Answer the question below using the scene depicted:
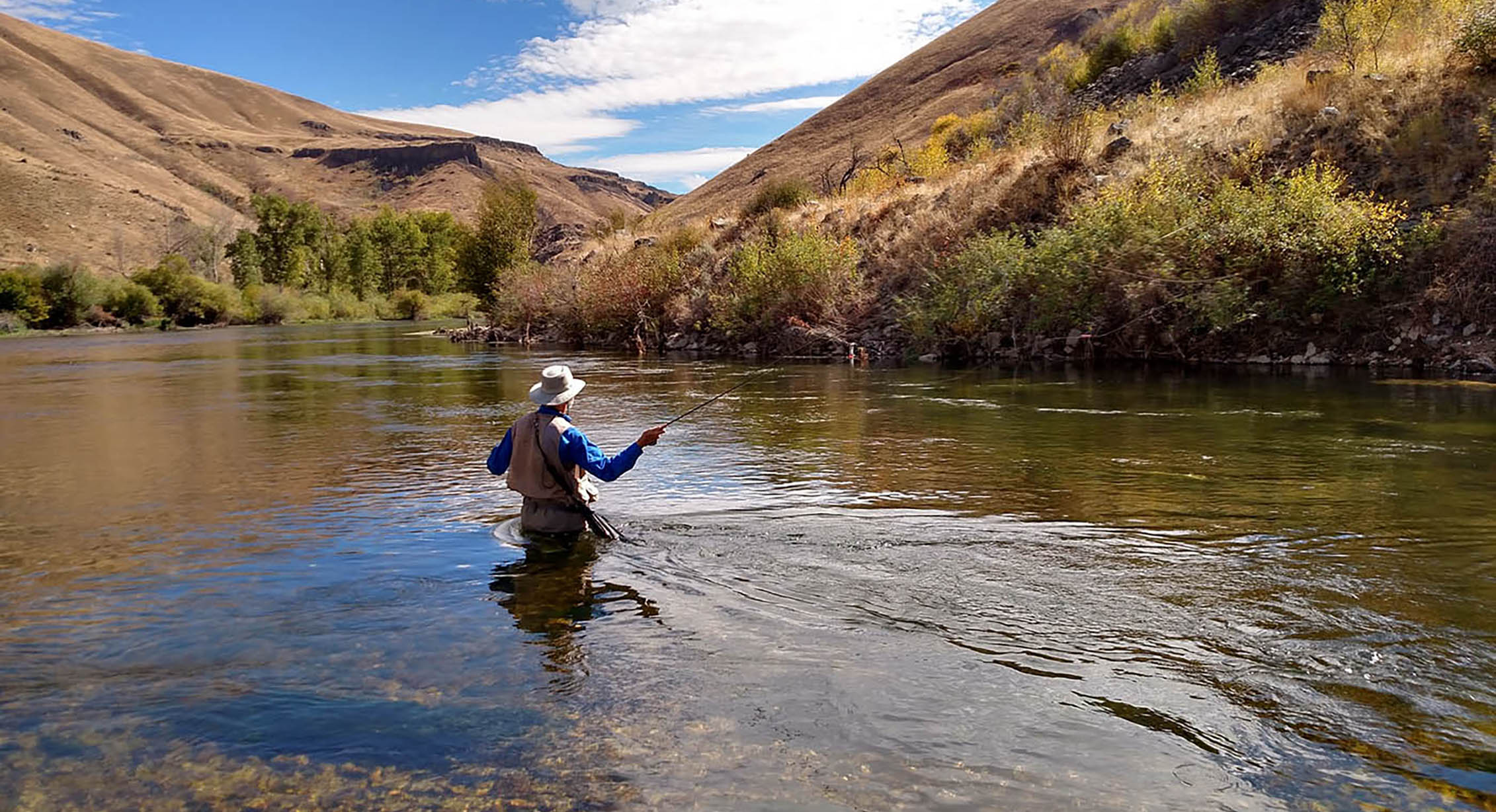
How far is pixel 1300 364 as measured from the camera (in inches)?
888

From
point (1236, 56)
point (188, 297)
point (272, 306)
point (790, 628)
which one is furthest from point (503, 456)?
point (272, 306)

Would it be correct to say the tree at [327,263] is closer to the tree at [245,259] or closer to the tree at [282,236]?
the tree at [282,236]

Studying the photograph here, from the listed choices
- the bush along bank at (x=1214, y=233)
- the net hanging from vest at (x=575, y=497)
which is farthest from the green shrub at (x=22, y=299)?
the net hanging from vest at (x=575, y=497)

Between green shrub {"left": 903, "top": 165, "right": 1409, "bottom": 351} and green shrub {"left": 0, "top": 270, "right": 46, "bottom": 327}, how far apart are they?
67496 millimetres

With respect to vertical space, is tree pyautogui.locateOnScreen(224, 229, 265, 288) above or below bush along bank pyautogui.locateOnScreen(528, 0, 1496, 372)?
above

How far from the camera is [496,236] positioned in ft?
258

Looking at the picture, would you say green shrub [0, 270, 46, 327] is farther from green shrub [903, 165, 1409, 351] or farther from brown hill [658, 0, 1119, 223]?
green shrub [903, 165, 1409, 351]

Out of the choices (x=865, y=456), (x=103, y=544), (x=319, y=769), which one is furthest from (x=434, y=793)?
(x=865, y=456)

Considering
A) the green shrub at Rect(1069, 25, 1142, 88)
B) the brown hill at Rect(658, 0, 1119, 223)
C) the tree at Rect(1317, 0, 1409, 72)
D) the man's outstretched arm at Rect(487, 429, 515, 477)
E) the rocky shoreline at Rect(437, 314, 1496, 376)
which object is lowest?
the man's outstretched arm at Rect(487, 429, 515, 477)

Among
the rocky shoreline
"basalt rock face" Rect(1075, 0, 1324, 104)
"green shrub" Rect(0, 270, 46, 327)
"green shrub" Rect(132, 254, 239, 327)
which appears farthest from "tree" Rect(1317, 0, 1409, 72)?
"green shrub" Rect(132, 254, 239, 327)

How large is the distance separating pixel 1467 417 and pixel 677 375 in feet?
58.6

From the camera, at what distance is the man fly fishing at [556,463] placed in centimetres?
818

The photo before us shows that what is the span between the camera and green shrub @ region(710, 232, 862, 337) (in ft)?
109

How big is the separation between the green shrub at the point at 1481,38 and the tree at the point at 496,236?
62817mm
